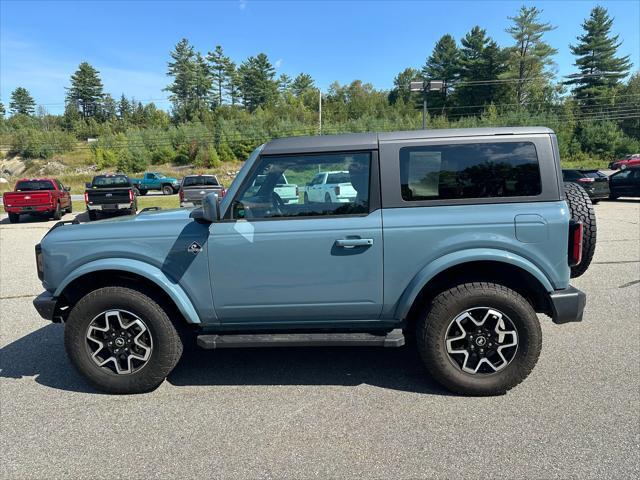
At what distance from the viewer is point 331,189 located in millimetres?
3494

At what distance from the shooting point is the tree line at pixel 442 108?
61938mm

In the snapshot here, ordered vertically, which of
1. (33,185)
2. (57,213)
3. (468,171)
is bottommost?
(57,213)

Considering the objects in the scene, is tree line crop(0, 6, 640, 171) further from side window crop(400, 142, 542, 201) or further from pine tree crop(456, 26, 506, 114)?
side window crop(400, 142, 542, 201)

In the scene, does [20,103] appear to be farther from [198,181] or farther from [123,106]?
[198,181]

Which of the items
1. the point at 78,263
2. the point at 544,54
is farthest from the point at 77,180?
the point at 544,54

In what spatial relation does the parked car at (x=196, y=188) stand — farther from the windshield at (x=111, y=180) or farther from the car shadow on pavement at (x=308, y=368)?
the car shadow on pavement at (x=308, y=368)

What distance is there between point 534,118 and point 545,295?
6884 centimetres

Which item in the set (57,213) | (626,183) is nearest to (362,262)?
(57,213)

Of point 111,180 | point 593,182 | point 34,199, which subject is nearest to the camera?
point 34,199

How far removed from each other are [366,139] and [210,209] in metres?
1.33

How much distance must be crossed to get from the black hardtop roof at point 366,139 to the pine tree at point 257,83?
3654 inches

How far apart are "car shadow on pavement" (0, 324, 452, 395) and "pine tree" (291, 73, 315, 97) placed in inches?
4247

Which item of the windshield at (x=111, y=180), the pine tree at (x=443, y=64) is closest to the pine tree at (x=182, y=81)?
the pine tree at (x=443, y=64)

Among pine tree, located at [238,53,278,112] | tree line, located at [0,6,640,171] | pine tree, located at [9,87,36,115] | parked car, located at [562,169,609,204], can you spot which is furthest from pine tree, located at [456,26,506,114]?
pine tree, located at [9,87,36,115]
